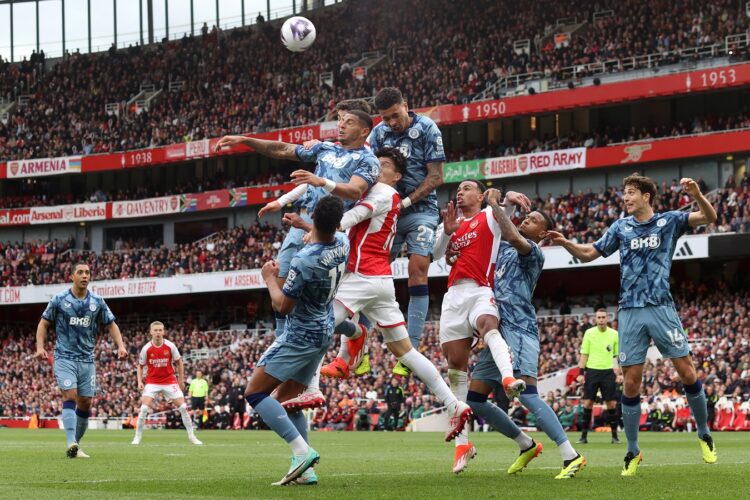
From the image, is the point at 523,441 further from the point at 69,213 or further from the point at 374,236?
the point at 69,213

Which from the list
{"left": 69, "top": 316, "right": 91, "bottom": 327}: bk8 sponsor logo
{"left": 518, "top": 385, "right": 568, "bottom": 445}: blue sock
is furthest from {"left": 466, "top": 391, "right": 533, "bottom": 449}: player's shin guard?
{"left": 69, "top": 316, "right": 91, "bottom": 327}: bk8 sponsor logo

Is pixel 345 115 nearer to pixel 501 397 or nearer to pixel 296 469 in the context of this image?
pixel 296 469

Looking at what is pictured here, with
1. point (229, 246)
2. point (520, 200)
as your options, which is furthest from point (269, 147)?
point (229, 246)

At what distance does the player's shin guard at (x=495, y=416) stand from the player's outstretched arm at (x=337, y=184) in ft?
7.44

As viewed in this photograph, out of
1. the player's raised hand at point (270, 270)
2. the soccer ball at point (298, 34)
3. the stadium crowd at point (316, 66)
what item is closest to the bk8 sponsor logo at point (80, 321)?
the player's raised hand at point (270, 270)

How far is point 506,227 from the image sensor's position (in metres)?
10.4

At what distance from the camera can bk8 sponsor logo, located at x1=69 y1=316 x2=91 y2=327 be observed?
1598 centimetres

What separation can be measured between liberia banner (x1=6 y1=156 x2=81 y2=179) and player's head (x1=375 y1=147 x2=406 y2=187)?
52.1 m

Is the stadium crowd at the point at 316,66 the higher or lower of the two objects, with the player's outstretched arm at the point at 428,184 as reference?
higher

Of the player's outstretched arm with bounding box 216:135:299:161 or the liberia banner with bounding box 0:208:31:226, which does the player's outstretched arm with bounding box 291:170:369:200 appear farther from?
the liberia banner with bounding box 0:208:31:226

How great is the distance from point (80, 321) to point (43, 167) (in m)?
47.5

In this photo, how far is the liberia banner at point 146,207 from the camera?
59.4 meters

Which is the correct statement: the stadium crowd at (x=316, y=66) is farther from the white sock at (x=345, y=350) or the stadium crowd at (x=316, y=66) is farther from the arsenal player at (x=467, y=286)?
the white sock at (x=345, y=350)

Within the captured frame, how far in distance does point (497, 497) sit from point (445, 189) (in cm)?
4419
